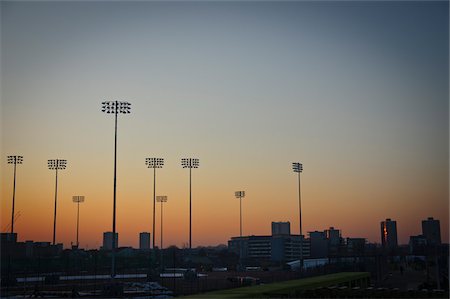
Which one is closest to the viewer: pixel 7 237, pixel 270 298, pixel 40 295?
pixel 270 298

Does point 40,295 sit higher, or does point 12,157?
point 12,157

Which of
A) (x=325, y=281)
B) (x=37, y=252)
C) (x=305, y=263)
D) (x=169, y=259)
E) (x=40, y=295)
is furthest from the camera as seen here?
(x=169, y=259)

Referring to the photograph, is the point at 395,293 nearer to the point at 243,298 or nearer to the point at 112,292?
the point at 243,298

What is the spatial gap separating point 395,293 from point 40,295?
34490 millimetres

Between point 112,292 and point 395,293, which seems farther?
point 112,292

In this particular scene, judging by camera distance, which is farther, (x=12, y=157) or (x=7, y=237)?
(x=7, y=237)

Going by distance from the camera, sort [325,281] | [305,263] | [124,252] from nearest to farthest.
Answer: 1. [325,281]
2. [305,263]
3. [124,252]

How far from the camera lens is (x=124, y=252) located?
182250 mm

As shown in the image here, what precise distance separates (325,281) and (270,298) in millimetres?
13908

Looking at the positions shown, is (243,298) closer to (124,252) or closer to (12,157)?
(12,157)

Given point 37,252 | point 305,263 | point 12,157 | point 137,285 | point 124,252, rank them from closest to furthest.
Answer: point 137,285
point 12,157
point 305,263
point 37,252
point 124,252

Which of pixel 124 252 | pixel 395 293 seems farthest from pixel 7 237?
pixel 395 293

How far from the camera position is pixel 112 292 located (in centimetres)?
5053

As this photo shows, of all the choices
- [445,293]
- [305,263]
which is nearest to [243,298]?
[445,293]
